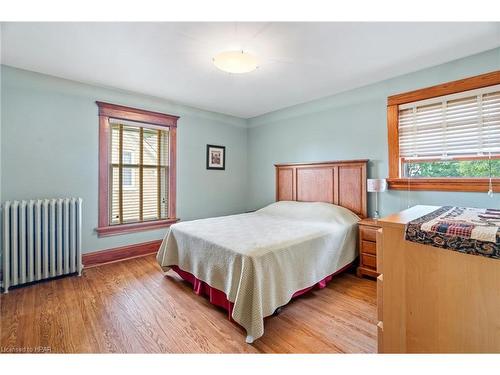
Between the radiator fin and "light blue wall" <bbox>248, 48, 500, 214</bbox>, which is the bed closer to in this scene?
"light blue wall" <bbox>248, 48, 500, 214</bbox>

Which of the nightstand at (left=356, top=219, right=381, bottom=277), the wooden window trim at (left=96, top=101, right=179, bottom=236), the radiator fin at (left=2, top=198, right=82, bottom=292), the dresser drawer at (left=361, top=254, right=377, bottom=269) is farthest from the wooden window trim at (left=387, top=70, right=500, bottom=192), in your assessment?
the radiator fin at (left=2, top=198, right=82, bottom=292)

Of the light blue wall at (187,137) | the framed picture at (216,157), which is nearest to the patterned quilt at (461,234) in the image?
the light blue wall at (187,137)

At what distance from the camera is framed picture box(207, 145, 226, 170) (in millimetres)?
4309

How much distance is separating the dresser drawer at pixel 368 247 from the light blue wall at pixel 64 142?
2.76 m

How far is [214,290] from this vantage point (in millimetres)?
2111

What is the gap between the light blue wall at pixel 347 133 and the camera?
96.4 inches

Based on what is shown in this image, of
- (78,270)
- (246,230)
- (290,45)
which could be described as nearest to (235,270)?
(246,230)

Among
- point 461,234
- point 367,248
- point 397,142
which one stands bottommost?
point 367,248

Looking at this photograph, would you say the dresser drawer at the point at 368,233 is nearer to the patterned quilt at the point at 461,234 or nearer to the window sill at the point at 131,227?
the patterned quilt at the point at 461,234

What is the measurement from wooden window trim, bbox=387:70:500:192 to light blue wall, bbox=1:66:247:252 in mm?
3026

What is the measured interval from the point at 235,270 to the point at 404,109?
110 inches

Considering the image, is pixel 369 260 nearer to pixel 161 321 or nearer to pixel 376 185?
pixel 376 185

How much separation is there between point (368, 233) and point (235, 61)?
238cm

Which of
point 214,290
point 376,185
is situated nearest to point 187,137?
point 214,290
